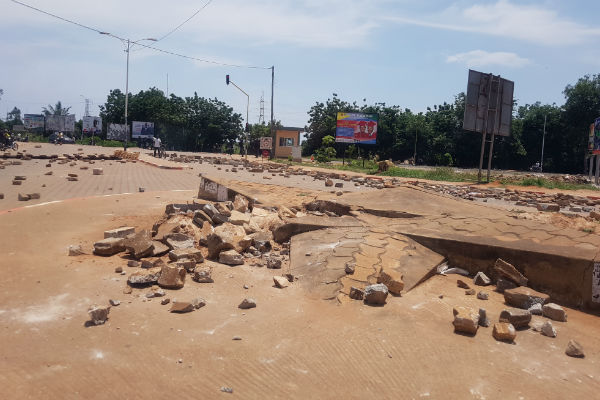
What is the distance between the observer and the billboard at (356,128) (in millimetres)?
35938

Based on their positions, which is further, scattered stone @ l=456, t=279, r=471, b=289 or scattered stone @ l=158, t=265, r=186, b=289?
scattered stone @ l=456, t=279, r=471, b=289

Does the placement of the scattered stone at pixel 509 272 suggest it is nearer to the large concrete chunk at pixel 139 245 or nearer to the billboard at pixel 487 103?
the large concrete chunk at pixel 139 245

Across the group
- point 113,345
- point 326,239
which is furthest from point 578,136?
point 113,345

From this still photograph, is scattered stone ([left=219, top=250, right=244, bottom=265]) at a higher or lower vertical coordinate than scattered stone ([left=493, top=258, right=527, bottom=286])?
lower

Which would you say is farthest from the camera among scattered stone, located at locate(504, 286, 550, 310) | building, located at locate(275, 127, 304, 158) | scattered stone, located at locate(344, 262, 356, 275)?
building, located at locate(275, 127, 304, 158)

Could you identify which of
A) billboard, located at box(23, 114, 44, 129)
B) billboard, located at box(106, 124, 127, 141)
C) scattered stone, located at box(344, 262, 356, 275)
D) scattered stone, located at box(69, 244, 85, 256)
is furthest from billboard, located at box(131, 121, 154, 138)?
scattered stone, located at box(344, 262, 356, 275)

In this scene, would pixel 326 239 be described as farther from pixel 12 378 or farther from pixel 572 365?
pixel 12 378

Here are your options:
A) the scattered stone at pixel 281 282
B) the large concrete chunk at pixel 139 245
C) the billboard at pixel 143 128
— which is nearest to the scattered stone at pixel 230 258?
the scattered stone at pixel 281 282

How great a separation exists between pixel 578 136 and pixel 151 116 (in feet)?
135

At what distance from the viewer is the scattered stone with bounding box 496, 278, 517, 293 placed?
4688 mm

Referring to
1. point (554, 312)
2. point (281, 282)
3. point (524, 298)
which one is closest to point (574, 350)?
point (554, 312)

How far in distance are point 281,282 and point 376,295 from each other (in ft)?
3.13

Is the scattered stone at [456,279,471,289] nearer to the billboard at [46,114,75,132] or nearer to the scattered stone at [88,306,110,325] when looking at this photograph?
the scattered stone at [88,306,110,325]

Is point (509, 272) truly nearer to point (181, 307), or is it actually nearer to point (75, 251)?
point (181, 307)
